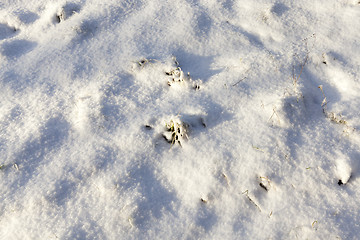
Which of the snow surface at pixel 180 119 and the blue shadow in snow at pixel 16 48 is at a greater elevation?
the blue shadow in snow at pixel 16 48

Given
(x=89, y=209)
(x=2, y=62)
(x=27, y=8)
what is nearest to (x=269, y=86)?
(x=89, y=209)

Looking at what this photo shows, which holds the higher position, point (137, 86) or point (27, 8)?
point (27, 8)

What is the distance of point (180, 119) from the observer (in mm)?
1589

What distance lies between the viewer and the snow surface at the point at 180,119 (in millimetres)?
1346

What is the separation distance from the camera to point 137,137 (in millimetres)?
1581

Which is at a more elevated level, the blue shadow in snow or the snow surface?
the blue shadow in snow

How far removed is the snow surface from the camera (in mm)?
1346

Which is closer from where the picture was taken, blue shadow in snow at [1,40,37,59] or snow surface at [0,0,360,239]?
snow surface at [0,0,360,239]

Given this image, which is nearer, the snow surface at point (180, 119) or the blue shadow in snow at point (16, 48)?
the snow surface at point (180, 119)

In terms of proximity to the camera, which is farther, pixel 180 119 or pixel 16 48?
pixel 16 48

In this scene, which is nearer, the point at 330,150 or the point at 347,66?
the point at 330,150

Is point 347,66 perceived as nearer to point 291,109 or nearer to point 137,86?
point 291,109

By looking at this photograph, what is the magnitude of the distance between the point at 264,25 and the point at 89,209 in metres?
1.73

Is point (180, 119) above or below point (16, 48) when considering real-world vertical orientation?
below
